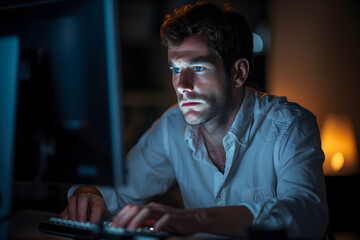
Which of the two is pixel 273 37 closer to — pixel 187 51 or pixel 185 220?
pixel 187 51

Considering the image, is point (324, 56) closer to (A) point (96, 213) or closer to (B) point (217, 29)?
(B) point (217, 29)

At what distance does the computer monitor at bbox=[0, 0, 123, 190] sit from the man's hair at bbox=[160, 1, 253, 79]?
598 mm

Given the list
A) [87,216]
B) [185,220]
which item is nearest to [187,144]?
[87,216]

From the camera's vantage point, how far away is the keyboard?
748mm

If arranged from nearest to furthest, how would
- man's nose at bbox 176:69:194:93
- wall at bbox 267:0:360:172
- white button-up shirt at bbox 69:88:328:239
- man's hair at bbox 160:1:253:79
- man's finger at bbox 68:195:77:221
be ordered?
white button-up shirt at bbox 69:88:328:239, man's finger at bbox 68:195:77:221, man's nose at bbox 176:69:194:93, man's hair at bbox 160:1:253:79, wall at bbox 267:0:360:172

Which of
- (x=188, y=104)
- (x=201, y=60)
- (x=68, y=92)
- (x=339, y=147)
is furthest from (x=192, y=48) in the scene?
(x=339, y=147)

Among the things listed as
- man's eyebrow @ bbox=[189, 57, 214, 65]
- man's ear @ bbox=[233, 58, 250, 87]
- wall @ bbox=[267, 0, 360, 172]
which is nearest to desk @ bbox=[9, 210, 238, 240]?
man's eyebrow @ bbox=[189, 57, 214, 65]

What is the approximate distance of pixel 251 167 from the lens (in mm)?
1308

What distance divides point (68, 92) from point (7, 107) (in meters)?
0.22

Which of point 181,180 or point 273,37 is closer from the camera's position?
point 181,180

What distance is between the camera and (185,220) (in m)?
0.79

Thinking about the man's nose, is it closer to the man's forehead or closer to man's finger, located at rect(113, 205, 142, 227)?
the man's forehead

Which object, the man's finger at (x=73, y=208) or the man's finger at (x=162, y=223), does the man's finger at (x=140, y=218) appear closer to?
the man's finger at (x=162, y=223)

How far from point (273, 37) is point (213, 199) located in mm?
2385
